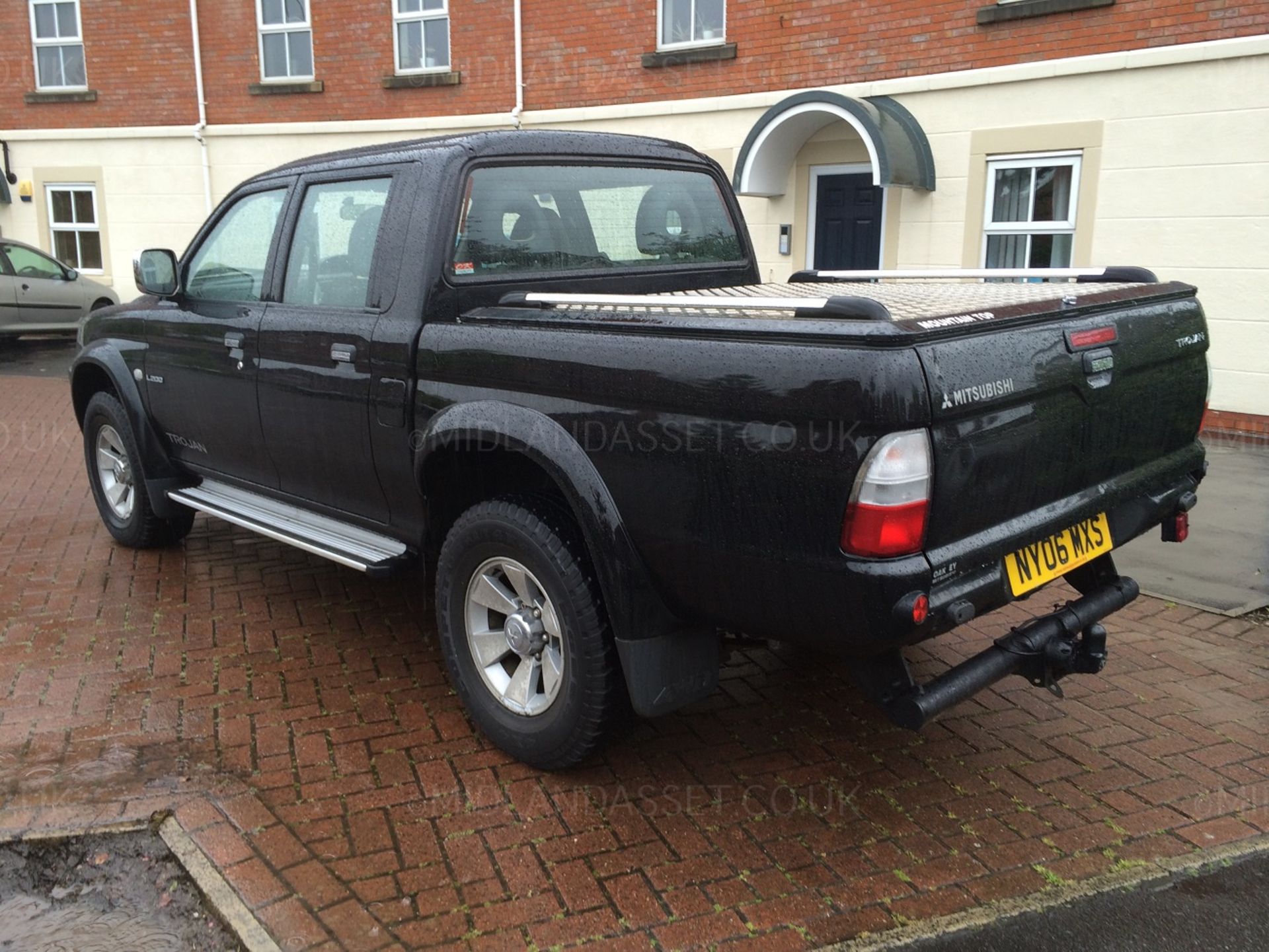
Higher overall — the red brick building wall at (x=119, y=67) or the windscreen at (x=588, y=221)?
the red brick building wall at (x=119, y=67)

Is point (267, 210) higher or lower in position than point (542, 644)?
higher

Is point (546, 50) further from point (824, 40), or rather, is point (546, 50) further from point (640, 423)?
point (640, 423)

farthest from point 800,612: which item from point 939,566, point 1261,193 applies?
point 1261,193

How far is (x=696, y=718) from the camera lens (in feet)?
12.9

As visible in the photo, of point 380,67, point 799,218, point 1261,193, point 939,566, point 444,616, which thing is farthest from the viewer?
point 380,67

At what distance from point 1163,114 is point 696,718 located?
747 cm

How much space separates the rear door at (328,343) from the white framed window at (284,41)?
1200 cm

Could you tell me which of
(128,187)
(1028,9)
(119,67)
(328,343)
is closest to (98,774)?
(328,343)

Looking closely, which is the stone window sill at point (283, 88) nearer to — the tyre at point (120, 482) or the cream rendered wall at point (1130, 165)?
the cream rendered wall at point (1130, 165)

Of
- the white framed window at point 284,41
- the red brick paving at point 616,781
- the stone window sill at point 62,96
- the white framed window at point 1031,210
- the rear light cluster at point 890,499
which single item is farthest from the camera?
the stone window sill at point 62,96

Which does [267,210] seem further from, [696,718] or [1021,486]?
[1021,486]

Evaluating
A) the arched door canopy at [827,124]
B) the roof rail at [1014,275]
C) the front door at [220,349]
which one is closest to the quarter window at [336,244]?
the front door at [220,349]

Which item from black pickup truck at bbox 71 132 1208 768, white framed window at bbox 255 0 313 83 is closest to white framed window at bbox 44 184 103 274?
white framed window at bbox 255 0 313 83

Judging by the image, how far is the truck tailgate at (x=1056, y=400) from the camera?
263 centimetres
